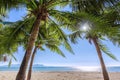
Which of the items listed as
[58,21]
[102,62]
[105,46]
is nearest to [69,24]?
[58,21]

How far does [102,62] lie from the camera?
1409 cm

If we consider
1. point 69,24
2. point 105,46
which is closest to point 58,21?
point 69,24

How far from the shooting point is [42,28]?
11.8 metres

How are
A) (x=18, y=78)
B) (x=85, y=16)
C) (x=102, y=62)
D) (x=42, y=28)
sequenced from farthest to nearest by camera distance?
1. (x=102, y=62)
2. (x=42, y=28)
3. (x=85, y=16)
4. (x=18, y=78)

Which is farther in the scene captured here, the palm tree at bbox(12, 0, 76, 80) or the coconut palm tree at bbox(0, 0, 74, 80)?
the palm tree at bbox(12, 0, 76, 80)

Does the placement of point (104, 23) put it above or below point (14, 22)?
below

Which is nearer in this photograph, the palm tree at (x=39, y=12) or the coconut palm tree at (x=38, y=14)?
the coconut palm tree at (x=38, y=14)

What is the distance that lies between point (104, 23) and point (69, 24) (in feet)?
5.36

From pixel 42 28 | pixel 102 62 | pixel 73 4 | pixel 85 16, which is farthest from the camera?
pixel 102 62

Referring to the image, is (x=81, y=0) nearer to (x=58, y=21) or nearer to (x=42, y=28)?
(x=58, y=21)

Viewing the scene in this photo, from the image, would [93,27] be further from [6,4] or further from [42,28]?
[42,28]

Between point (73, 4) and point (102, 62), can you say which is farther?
point (102, 62)

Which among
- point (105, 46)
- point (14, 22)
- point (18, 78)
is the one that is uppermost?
point (14, 22)

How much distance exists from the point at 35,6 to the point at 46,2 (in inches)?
15.6
